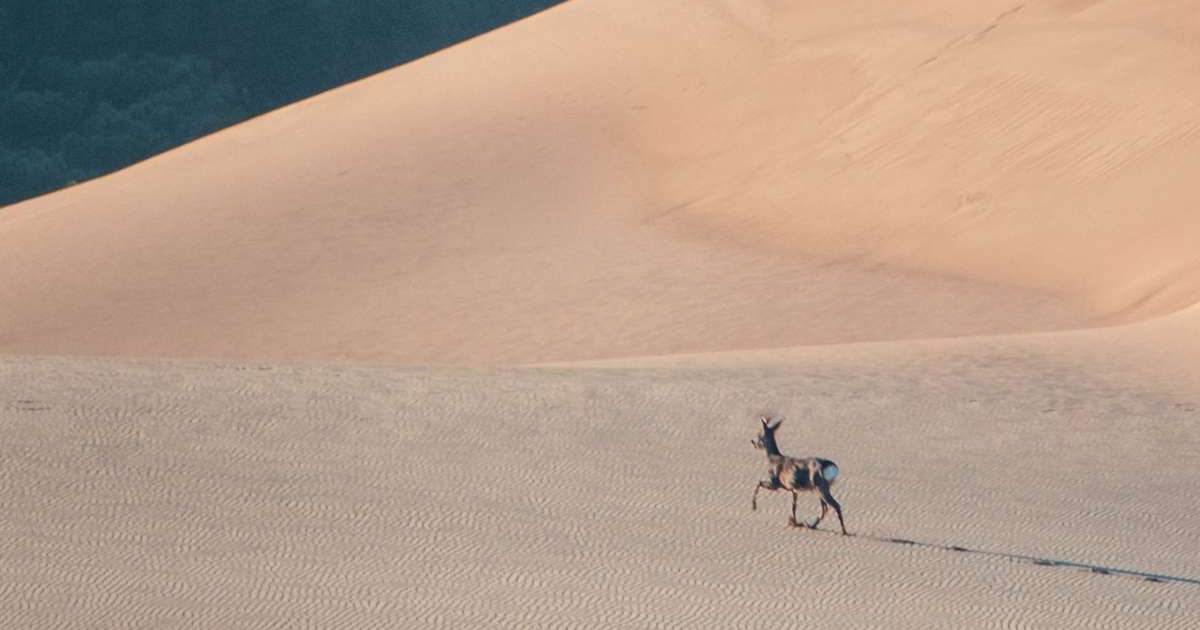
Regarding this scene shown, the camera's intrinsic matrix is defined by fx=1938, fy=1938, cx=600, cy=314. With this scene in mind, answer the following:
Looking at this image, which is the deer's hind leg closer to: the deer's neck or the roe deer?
the roe deer

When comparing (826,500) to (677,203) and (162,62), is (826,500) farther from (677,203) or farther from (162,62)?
(162,62)

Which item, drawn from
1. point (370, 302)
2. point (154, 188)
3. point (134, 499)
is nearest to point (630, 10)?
point (154, 188)

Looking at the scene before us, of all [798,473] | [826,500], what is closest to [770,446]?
[798,473]

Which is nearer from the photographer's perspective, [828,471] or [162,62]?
[828,471]

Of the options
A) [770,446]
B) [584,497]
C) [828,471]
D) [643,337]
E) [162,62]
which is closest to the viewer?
[828,471]

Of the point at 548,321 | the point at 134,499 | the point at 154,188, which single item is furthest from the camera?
the point at 154,188

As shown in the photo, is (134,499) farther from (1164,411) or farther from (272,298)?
(272,298)
